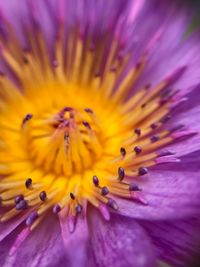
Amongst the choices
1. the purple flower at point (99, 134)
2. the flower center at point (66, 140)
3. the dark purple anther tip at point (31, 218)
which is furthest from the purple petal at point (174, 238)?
the flower center at point (66, 140)

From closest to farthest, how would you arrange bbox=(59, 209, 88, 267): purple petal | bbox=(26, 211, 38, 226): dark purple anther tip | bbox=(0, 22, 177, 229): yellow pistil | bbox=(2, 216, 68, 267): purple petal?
bbox=(59, 209, 88, 267): purple petal
bbox=(2, 216, 68, 267): purple petal
bbox=(26, 211, 38, 226): dark purple anther tip
bbox=(0, 22, 177, 229): yellow pistil

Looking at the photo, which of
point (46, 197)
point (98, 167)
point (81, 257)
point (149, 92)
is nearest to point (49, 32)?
point (149, 92)

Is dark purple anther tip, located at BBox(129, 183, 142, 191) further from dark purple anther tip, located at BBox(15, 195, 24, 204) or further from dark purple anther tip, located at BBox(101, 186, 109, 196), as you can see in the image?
dark purple anther tip, located at BBox(15, 195, 24, 204)

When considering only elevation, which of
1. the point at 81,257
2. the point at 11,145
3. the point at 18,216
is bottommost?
the point at 81,257

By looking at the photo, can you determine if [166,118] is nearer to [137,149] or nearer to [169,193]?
[137,149]

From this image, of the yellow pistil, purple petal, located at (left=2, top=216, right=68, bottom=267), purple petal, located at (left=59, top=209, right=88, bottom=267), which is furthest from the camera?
the yellow pistil

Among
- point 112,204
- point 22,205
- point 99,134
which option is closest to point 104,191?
point 112,204

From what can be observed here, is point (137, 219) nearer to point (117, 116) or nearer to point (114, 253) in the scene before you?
point (114, 253)

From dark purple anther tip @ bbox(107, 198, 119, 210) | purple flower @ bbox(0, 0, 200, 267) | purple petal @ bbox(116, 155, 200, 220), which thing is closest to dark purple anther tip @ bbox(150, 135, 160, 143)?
purple flower @ bbox(0, 0, 200, 267)
